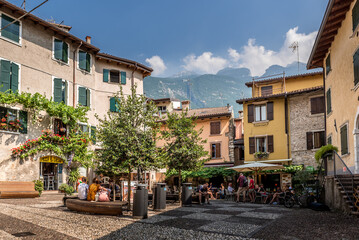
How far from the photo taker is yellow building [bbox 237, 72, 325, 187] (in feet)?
98.1

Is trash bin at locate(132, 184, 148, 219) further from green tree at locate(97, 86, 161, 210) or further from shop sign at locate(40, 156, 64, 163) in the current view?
shop sign at locate(40, 156, 64, 163)

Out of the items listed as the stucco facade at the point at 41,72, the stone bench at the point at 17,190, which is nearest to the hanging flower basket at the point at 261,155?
the stucco facade at the point at 41,72

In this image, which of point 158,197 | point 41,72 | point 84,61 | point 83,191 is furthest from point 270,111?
point 83,191

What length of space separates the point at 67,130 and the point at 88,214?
14194 millimetres

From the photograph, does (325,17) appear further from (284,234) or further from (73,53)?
(73,53)

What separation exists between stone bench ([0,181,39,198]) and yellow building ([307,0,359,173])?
52.1ft

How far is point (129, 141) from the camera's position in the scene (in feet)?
43.7

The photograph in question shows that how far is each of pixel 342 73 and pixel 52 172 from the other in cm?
1934

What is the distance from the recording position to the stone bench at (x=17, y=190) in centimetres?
1743

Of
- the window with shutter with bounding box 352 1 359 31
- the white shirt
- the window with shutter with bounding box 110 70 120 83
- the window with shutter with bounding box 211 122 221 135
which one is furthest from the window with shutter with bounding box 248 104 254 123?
the white shirt

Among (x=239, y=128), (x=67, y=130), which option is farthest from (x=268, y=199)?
(x=239, y=128)

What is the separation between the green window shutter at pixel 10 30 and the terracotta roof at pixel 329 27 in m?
17.9

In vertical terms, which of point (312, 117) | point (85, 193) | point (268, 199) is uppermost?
point (312, 117)

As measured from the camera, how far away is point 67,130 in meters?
24.7
